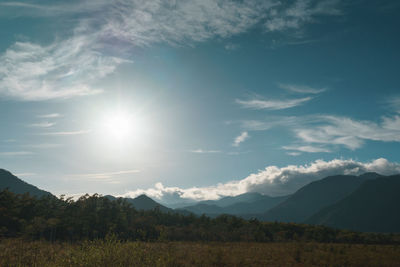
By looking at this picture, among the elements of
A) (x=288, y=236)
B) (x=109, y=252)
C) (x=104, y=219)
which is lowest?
(x=288, y=236)

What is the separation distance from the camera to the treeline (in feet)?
275

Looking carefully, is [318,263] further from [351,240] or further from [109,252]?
[351,240]

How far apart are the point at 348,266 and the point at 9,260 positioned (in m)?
29.7

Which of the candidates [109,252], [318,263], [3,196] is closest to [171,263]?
[109,252]

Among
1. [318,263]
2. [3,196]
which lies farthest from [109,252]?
[3,196]

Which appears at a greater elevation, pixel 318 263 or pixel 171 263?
pixel 171 263

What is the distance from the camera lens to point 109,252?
1591cm

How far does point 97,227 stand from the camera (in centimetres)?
9350

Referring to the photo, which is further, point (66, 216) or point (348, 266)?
point (66, 216)

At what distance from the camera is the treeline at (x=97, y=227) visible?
3297 inches

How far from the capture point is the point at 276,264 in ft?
84.4

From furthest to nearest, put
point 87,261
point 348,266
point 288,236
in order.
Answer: point 288,236
point 348,266
point 87,261

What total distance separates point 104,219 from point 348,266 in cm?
8867

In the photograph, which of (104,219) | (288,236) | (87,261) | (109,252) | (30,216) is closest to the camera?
(87,261)
